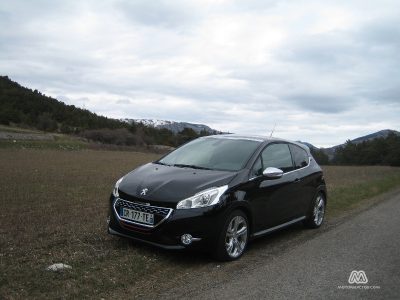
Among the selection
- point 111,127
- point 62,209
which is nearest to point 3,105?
point 111,127

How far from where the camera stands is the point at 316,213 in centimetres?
905

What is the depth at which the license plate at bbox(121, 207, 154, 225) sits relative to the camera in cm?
598

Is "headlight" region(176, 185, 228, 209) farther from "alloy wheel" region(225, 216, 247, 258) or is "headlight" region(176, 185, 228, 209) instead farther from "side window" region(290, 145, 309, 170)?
"side window" region(290, 145, 309, 170)

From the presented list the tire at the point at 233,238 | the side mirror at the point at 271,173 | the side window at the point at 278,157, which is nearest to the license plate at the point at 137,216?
the tire at the point at 233,238

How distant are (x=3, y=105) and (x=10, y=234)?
11980cm

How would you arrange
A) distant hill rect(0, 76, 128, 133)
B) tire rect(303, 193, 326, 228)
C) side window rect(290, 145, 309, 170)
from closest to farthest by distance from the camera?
side window rect(290, 145, 309, 170) < tire rect(303, 193, 326, 228) < distant hill rect(0, 76, 128, 133)

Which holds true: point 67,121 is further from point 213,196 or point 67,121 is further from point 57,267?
point 57,267

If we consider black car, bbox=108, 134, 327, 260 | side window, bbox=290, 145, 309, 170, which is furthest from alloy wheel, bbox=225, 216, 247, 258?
side window, bbox=290, 145, 309, 170

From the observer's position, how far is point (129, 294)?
489 centimetres

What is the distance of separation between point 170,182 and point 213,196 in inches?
24.1

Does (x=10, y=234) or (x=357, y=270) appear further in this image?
(x=10, y=234)

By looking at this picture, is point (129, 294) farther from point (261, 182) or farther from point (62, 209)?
point (62, 209)

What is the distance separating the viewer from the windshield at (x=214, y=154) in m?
7.03

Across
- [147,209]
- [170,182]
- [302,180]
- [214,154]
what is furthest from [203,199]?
[302,180]
